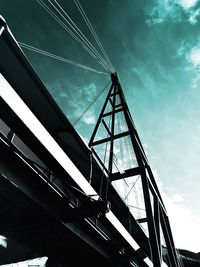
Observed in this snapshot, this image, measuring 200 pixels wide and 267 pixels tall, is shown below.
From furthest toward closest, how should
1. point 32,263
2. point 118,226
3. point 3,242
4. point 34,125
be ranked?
1. point 32,263
2. point 3,242
3. point 118,226
4. point 34,125

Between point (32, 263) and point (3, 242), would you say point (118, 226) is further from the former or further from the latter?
point (32, 263)

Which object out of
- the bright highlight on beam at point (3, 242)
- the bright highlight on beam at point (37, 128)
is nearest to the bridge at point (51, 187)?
the bright highlight on beam at point (37, 128)

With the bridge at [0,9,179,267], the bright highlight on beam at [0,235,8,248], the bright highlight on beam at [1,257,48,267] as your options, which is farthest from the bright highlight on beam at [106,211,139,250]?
the bright highlight on beam at [1,257,48,267]

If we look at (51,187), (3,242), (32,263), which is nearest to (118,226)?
(51,187)

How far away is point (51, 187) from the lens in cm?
340

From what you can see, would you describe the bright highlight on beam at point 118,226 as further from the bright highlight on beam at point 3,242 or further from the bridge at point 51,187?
the bright highlight on beam at point 3,242

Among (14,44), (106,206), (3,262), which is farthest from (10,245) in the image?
(14,44)

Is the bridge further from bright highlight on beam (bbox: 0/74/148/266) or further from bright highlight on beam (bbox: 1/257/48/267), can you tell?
bright highlight on beam (bbox: 1/257/48/267)

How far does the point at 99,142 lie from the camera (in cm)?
802

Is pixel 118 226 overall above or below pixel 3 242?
below

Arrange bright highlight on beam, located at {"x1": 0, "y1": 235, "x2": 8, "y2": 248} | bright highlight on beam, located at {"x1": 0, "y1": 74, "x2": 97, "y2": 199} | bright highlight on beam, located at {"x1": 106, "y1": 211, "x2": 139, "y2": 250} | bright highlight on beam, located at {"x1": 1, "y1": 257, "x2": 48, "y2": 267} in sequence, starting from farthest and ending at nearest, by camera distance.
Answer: bright highlight on beam, located at {"x1": 1, "y1": 257, "x2": 48, "y2": 267}
bright highlight on beam, located at {"x1": 0, "y1": 235, "x2": 8, "y2": 248}
bright highlight on beam, located at {"x1": 106, "y1": 211, "x2": 139, "y2": 250}
bright highlight on beam, located at {"x1": 0, "y1": 74, "x2": 97, "y2": 199}

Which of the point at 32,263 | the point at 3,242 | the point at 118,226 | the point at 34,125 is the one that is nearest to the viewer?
the point at 34,125

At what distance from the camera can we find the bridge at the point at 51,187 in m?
2.77

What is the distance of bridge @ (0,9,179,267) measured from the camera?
2.77 metres
